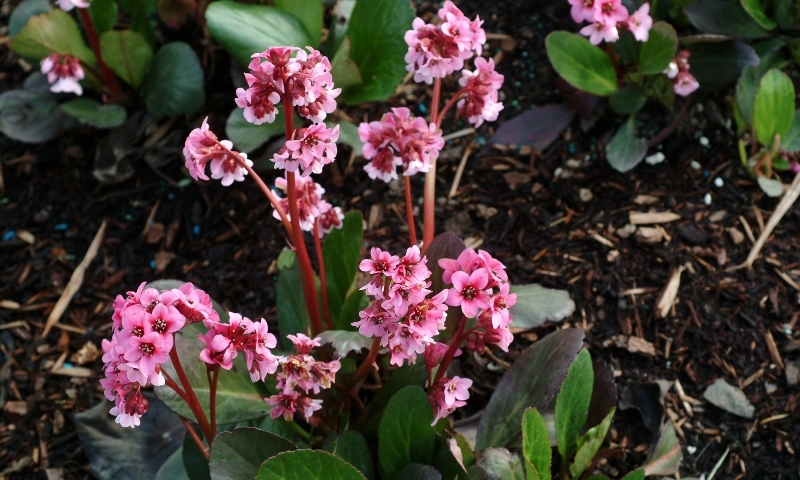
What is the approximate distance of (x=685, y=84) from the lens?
245 centimetres

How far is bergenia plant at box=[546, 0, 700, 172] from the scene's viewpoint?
2328 millimetres

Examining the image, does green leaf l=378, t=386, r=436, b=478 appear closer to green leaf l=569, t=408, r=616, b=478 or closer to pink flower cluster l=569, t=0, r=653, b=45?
green leaf l=569, t=408, r=616, b=478

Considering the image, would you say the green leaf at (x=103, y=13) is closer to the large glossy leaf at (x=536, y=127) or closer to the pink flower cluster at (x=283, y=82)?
the large glossy leaf at (x=536, y=127)

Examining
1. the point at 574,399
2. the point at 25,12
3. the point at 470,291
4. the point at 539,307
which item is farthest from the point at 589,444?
the point at 25,12

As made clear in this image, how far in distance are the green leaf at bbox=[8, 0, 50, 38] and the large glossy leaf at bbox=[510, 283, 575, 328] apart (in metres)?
2.09


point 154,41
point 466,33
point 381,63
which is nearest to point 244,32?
point 381,63

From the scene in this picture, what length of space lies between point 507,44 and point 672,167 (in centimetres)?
77

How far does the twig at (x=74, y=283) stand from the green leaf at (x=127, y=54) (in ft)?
1.70

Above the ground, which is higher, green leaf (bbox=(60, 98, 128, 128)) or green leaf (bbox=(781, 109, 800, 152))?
green leaf (bbox=(781, 109, 800, 152))

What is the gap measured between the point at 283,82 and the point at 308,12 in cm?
133

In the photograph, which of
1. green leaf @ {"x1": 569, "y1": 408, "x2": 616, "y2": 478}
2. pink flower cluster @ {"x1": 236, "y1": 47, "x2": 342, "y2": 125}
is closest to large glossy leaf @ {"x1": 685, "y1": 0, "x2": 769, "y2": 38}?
green leaf @ {"x1": 569, "y1": 408, "x2": 616, "y2": 478}

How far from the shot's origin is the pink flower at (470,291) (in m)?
1.39

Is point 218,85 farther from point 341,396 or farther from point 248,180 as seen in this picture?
point 341,396

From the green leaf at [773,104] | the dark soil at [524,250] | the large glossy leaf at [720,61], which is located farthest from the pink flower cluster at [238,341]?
the large glossy leaf at [720,61]
